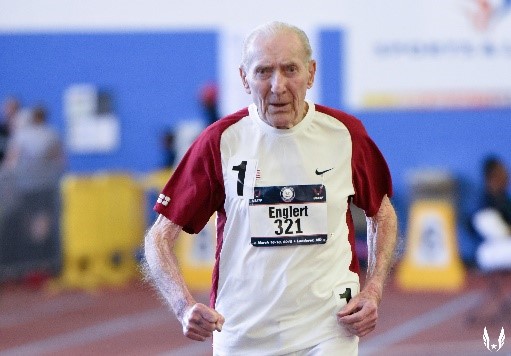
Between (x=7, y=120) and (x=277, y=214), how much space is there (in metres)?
13.1

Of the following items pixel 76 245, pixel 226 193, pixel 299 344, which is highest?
pixel 226 193

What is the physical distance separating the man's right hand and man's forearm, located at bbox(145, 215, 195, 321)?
0.46 ft

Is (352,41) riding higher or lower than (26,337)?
higher

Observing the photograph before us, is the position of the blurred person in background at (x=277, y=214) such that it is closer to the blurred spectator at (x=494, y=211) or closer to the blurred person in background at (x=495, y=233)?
the blurred person in background at (x=495, y=233)

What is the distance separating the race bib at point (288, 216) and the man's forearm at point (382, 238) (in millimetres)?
315

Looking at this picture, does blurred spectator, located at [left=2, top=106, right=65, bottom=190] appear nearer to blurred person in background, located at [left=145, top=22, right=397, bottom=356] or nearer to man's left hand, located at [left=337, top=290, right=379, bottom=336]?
blurred person in background, located at [left=145, top=22, right=397, bottom=356]

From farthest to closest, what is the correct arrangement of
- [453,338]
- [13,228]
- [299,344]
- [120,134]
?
[120,134], [13,228], [453,338], [299,344]

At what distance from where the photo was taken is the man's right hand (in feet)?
15.1

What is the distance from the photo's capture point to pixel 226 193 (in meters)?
4.94

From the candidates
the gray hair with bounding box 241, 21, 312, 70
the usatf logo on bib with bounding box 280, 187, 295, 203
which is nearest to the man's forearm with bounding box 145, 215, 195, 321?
the usatf logo on bib with bounding box 280, 187, 295, 203

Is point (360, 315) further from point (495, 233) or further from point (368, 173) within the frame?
point (495, 233)

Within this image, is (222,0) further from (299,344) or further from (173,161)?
(299,344)

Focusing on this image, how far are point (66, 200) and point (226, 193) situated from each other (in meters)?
11.6

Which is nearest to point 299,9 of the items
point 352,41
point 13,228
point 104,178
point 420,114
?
point 352,41
